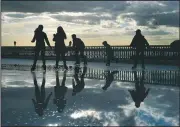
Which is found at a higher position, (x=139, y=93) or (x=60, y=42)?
(x=60, y=42)

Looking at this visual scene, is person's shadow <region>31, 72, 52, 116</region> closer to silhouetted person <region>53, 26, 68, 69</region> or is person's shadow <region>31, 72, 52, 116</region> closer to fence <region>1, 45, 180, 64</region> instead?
silhouetted person <region>53, 26, 68, 69</region>

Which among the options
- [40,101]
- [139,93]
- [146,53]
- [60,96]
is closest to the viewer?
[40,101]

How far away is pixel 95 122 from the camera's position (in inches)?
242

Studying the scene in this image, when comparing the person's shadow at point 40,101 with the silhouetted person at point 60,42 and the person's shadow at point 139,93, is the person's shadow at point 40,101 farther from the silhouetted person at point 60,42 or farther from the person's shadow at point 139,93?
the silhouetted person at point 60,42

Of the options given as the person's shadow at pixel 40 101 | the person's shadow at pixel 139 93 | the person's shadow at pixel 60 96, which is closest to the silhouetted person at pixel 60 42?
the person's shadow at pixel 60 96

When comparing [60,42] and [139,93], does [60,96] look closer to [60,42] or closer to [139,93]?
[139,93]

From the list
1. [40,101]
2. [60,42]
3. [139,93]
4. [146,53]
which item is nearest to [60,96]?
[40,101]

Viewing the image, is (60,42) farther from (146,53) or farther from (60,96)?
(146,53)

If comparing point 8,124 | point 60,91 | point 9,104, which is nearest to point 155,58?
point 60,91

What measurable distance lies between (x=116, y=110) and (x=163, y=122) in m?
1.39

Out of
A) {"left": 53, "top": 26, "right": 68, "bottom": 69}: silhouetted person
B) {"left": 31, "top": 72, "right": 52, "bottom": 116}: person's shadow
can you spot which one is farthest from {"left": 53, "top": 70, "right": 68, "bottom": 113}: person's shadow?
{"left": 53, "top": 26, "right": 68, "bottom": 69}: silhouetted person

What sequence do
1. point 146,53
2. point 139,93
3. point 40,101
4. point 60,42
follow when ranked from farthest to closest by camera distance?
1. point 146,53
2. point 60,42
3. point 139,93
4. point 40,101

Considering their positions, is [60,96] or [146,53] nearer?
[60,96]

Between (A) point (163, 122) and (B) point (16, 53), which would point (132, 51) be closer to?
(B) point (16, 53)
